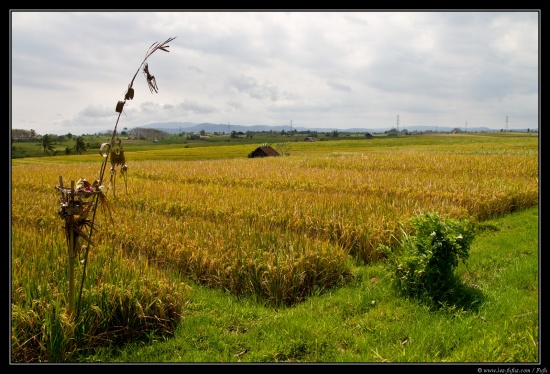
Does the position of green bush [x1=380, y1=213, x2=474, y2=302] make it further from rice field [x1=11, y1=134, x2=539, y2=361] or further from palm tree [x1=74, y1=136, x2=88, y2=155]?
palm tree [x1=74, y1=136, x2=88, y2=155]

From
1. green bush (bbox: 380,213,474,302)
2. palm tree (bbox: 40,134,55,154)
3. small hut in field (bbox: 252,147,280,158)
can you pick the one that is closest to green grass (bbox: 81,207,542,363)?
green bush (bbox: 380,213,474,302)

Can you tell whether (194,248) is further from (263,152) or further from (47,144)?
(47,144)

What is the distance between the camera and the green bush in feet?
18.1

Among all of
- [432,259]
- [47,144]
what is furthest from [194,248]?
[47,144]

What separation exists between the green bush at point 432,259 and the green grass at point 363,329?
0.76 feet

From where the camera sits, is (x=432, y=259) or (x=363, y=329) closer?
(x=363, y=329)

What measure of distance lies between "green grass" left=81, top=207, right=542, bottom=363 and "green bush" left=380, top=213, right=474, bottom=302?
Answer: 0.76 ft

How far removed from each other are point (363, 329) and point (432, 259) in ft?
5.01

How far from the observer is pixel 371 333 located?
4688 millimetres

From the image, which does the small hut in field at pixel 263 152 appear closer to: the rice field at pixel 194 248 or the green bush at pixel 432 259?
the rice field at pixel 194 248

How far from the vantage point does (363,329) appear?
4.82 m

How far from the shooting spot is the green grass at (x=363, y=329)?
4164 mm

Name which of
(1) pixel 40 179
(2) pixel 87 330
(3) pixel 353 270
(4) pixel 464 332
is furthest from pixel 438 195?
(1) pixel 40 179

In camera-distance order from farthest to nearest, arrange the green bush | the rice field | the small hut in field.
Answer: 1. the small hut in field
2. the green bush
3. the rice field
